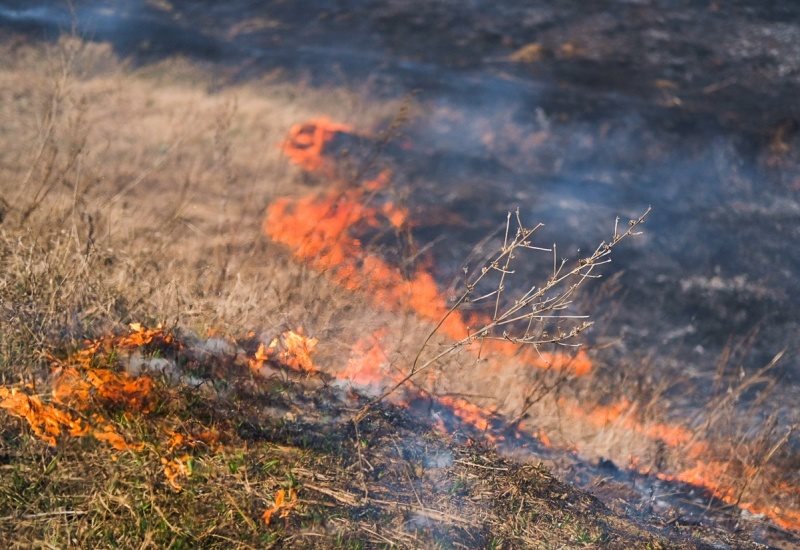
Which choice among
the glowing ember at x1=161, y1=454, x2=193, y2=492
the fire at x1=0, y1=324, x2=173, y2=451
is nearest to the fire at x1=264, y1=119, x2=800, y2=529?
the glowing ember at x1=161, y1=454, x2=193, y2=492

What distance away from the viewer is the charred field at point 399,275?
12.7ft

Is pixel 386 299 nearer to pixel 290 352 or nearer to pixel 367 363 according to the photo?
pixel 367 363

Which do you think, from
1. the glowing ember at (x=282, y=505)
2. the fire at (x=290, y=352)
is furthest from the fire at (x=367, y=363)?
the glowing ember at (x=282, y=505)

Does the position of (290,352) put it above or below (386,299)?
below

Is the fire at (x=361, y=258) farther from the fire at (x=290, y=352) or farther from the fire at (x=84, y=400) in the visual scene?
the fire at (x=84, y=400)

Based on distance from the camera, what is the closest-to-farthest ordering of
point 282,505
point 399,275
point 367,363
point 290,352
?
point 282,505, point 290,352, point 367,363, point 399,275

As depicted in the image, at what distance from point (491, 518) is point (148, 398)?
2.17 m

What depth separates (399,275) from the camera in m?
5.29

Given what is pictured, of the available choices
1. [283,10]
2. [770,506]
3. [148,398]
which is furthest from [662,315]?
[283,10]

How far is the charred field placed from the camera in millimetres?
3883

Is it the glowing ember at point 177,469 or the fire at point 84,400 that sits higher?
the fire at point 84,400

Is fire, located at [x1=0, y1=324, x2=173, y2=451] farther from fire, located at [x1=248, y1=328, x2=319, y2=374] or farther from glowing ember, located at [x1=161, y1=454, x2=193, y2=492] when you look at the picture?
fire, located at [x1=248, y1=328, x2=319, y2=374]

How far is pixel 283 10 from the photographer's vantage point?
8.17m

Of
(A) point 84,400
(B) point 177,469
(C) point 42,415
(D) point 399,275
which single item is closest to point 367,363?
(D) point 399,275
